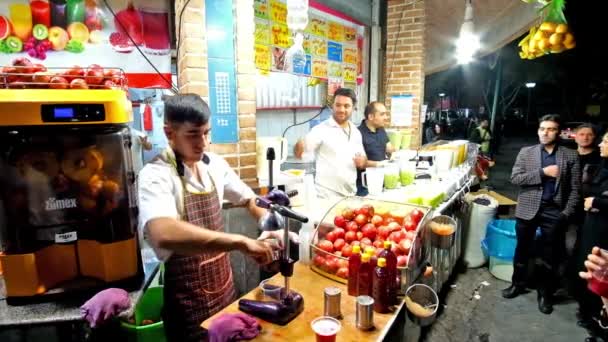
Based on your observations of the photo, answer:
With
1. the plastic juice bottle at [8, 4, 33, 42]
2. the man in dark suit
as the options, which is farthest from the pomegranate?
the man in dark suit

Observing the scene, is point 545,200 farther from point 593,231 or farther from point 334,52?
point 334,52

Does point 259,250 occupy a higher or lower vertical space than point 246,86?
lower

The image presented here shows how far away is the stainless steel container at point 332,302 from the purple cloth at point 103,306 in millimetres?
900

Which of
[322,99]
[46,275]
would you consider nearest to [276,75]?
[322,99]

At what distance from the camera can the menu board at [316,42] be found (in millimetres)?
4781

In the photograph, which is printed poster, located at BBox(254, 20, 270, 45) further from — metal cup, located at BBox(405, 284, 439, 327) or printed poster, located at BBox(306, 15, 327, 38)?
metal cup, located at BBox(405, 284, 439, 327)

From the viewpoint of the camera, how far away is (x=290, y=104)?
5.76 m

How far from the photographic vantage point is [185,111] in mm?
1689

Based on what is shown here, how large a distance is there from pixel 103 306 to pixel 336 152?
281cm

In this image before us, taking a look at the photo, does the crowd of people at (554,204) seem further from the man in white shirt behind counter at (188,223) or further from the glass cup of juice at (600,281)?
the man in white shirt behind counter at (188,223)

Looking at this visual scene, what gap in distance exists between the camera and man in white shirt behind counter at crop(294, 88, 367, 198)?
3893 millimetres

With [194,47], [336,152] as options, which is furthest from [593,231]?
[194,47]

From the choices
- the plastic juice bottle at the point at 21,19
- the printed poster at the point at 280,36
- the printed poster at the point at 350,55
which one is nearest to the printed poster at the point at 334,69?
the printed poster at the point at 350,55

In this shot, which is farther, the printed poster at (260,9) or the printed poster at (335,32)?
the printed poster at (335,32)
